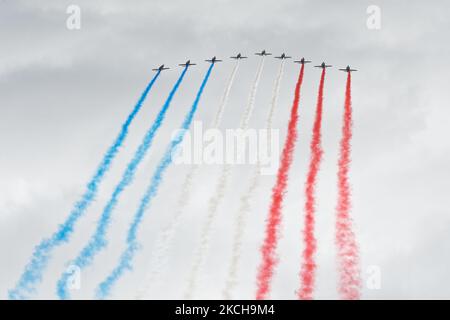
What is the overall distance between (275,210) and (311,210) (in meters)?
4.89

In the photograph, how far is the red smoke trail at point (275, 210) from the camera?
9156 cm

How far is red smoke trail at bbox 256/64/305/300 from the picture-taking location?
91.6 m

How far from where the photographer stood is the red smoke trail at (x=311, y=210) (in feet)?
294

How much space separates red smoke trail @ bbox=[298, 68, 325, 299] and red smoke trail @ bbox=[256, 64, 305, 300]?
3.13 m

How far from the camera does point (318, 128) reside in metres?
105

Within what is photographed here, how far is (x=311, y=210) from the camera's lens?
9738cm

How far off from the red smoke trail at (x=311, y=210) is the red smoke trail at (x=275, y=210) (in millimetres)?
3135

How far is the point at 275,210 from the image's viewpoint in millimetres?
97125
